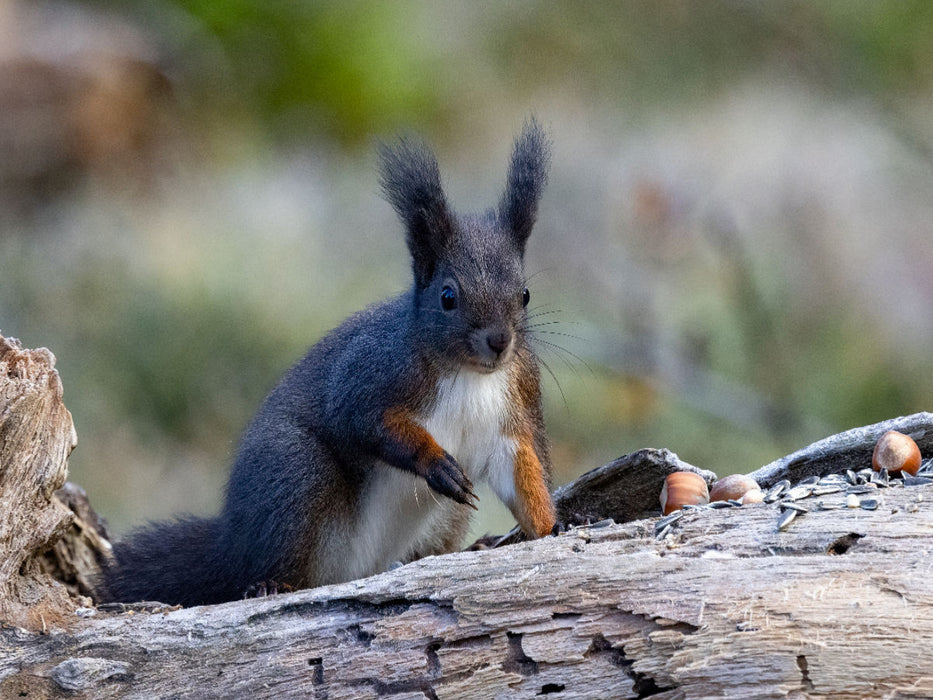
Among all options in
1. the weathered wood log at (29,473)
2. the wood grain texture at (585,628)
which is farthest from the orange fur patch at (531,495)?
the weathered wood log at (29,473)

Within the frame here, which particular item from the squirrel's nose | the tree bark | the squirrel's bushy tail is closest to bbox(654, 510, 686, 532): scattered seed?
the tree bark

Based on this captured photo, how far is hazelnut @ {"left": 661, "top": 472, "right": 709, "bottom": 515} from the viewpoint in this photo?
231 centimetres

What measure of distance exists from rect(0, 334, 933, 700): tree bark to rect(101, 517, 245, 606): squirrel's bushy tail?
56 centimetres

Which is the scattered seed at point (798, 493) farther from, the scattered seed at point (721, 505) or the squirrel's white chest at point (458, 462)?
the squirrel's white chest at point (458, 462)

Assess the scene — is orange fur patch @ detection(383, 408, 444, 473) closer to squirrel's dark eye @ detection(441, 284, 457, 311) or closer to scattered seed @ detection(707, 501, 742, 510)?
squirrel's dark eye @ detection(441, 284, 457, 311)

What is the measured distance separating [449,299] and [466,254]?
0.36 feet

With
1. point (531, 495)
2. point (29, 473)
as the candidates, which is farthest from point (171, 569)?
point (531, 495)

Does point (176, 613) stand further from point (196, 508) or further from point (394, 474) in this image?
point (196, 508)

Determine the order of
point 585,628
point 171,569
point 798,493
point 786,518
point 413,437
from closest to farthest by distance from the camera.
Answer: point 585,628 → point 786,518 → point 798,493 → point 413,437 → point 171,569

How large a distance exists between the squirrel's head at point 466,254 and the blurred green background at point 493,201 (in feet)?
7.03

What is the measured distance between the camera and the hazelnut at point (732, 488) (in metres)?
2.25

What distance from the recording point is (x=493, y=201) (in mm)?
5801

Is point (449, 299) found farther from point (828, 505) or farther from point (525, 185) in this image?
point (828, 505)

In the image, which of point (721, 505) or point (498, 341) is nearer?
point (721, 505)
